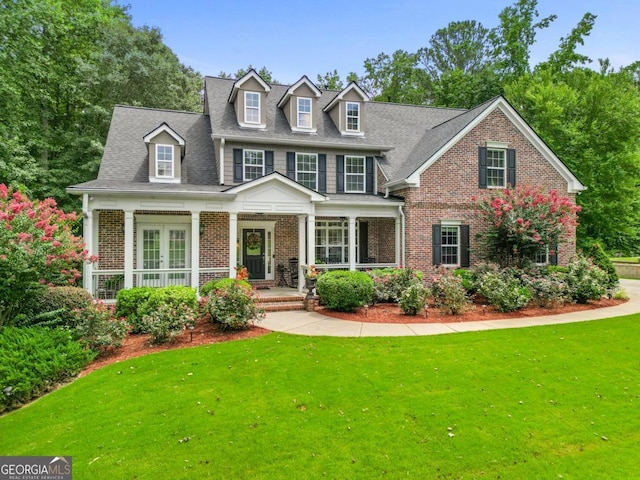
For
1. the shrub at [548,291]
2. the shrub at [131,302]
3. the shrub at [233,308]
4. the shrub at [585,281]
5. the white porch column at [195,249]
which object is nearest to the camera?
the shrub at [233,308]

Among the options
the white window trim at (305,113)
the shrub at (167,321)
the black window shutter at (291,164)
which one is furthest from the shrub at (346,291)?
the white window trim at (305,113)

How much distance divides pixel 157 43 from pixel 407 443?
33.5m

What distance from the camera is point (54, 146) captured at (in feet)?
74.5

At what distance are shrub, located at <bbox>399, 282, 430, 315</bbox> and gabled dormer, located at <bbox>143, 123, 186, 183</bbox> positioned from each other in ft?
30.6

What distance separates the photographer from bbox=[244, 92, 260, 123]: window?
52.8 ft

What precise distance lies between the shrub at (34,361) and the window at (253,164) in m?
9.15

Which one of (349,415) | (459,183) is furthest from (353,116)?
(349,415)

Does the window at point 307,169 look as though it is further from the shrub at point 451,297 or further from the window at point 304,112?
the shrub at point 451,297

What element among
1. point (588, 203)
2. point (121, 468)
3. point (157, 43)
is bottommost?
point (121, 468)

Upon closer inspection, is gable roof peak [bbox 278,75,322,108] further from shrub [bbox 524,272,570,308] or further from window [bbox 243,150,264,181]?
shrub [bbox 524,272,570,308]

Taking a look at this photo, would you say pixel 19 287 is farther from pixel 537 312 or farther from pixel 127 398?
→ pixel 537 312

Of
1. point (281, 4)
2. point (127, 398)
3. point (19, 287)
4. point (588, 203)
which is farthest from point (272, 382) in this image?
point (588, 203)

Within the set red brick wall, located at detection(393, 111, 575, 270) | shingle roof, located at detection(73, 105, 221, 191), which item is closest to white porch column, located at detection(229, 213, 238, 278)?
A: shingle roof, located at detection(73, 105, 221, 191)

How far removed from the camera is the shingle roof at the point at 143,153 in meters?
13.8
